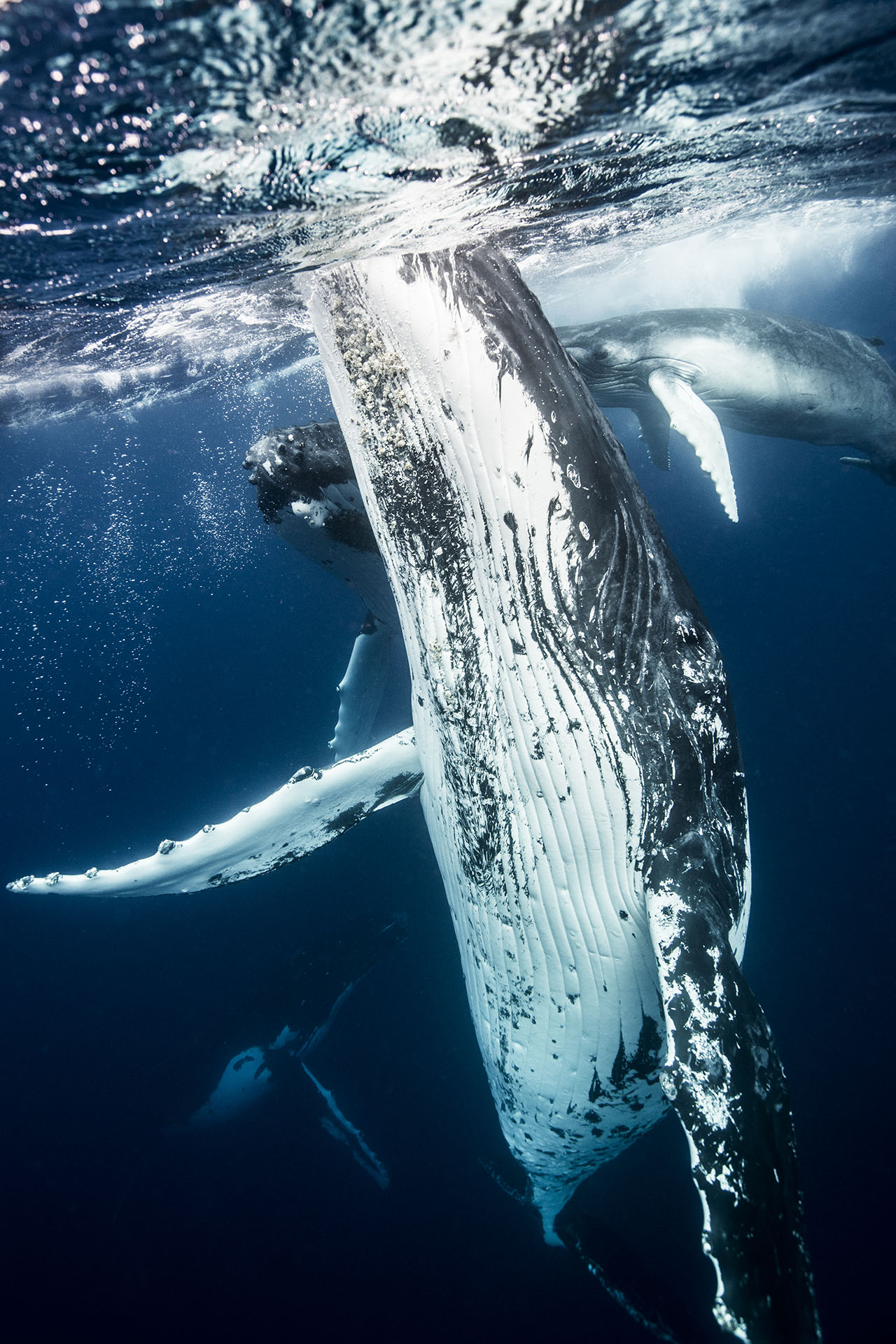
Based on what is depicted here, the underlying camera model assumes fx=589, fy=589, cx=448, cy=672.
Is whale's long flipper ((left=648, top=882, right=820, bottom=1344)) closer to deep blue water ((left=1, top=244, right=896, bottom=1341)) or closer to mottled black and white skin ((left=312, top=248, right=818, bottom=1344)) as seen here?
mottled black and white skin ((left=312, top=248, right=818, bottom=1344))

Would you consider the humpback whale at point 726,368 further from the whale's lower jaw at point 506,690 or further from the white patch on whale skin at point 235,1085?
the white patch on whale skin at point 235,1085

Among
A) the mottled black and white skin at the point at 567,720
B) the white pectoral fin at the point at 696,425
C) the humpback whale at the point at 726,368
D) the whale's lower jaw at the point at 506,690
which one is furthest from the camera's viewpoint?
the humpback whale at the point at 726,368

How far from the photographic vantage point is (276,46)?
1.95 meters

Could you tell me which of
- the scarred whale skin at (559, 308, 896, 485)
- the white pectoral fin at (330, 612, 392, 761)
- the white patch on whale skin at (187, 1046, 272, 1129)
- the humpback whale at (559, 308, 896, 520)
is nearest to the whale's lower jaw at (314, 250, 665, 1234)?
the white pectoral fin at (330, 612, 392, 761)

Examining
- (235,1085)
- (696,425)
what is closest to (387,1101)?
(235,1085)

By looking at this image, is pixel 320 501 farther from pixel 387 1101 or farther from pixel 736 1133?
pixel 387 1101

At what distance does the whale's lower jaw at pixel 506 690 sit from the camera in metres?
2.15

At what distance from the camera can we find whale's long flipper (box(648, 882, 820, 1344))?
1814 millimetres

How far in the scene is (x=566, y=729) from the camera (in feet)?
8.00

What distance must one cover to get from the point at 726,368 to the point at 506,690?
28.0ft

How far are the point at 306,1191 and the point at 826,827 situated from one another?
13.7m

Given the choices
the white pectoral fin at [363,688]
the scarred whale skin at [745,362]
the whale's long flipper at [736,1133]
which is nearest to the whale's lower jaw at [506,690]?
the whale's long flipper at [736,1133]

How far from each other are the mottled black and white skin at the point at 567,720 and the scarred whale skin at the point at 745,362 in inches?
272

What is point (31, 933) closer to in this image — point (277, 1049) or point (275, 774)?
point (275, 774)
